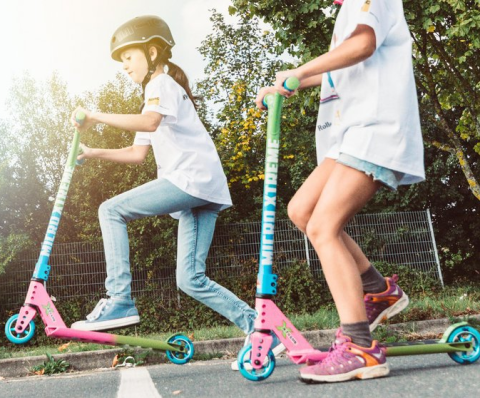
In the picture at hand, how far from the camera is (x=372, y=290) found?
3.04 meters

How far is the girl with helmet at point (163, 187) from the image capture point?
362cm

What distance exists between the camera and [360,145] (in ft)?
8.43

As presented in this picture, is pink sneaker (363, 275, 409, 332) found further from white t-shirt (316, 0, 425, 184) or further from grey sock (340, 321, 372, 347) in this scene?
white t-shirt (316, 0, 425, 184)

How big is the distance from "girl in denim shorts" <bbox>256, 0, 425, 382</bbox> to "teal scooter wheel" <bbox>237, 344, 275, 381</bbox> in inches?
7.1

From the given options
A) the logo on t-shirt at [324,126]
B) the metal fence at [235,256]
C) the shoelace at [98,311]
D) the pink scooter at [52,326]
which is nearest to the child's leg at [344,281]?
the logo on t-shirt at [324,126]

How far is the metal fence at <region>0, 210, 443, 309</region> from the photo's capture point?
10.9 metres

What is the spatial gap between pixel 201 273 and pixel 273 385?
1.20 metres

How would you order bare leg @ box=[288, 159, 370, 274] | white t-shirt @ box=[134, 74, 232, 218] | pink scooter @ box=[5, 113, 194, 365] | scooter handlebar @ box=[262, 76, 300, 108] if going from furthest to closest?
white t-shirt @ box=[134, 74, 232, 218] < pink scooter @ box=[5, 113, 194, 365] < bare leg @ box=[288, 159, 370, 274] < scooter handlebar @ box=[262, 76, 300, 108]

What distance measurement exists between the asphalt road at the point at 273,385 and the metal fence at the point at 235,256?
Answer: 23.0 feet

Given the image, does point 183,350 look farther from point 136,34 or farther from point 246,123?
point 246,123

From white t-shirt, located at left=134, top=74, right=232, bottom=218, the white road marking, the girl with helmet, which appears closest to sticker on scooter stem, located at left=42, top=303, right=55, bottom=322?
the girl with helmet

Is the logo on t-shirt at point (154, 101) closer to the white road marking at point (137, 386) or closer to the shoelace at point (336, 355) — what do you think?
the white road marking at point (137, 386)

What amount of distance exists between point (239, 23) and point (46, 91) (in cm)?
692

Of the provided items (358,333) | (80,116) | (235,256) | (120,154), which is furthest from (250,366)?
Result: (235,256)
